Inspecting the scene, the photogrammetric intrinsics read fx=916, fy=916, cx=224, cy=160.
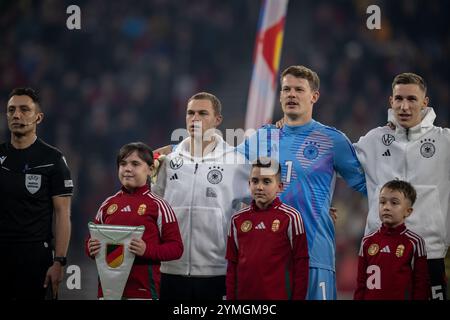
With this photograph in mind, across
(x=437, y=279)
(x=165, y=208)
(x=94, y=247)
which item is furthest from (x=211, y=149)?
(x=437, y=279)

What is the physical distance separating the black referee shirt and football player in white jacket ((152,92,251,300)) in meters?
0.68

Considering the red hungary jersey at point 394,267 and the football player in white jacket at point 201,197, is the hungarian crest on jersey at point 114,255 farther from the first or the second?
the red hungary jersey at point 394,267

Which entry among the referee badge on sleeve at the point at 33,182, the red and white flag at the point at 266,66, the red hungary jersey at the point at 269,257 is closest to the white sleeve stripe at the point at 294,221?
the red hungary jersey at the point at 269,257

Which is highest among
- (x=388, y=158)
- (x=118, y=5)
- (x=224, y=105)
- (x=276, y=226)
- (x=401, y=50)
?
(x=118, y=5)

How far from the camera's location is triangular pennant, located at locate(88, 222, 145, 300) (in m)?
5.46

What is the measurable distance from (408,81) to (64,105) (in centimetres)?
914

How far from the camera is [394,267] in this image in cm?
557

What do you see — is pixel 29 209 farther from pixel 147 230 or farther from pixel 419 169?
pixel 419 169

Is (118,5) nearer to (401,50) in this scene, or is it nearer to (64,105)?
(64,105)

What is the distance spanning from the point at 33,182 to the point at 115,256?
2.90 ft

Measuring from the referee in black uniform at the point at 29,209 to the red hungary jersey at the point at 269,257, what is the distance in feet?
3.90
